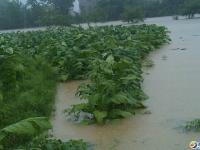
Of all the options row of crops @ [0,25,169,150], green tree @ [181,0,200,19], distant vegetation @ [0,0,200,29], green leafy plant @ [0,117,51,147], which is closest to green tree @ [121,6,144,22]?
distant vegetation @ [0,0,200,29]

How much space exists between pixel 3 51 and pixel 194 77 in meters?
3.36

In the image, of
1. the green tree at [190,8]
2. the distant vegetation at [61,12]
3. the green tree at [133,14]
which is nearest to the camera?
the distant vegetation at [61,12]

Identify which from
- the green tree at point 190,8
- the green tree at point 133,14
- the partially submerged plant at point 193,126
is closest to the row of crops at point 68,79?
the partially submerged plant at point 193,126

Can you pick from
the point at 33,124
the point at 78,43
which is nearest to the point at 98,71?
the point at 33,124

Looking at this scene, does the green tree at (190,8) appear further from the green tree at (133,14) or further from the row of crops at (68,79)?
the row of crops at (68,79)

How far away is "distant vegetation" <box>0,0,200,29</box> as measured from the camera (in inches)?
1302

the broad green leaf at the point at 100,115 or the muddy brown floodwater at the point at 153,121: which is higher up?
the broad green leaf at the point at 100,115

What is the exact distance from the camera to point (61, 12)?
35.6 m

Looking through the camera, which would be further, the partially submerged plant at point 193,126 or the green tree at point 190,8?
the green tree at point 190,8

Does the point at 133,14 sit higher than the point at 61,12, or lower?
lower

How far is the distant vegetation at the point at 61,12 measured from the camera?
33.1 m

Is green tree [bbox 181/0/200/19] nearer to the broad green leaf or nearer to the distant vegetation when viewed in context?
the distant vegetation

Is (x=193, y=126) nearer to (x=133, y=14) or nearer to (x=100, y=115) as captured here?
(x=100, y=115)

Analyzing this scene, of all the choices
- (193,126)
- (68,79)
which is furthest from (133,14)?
(193,126)
